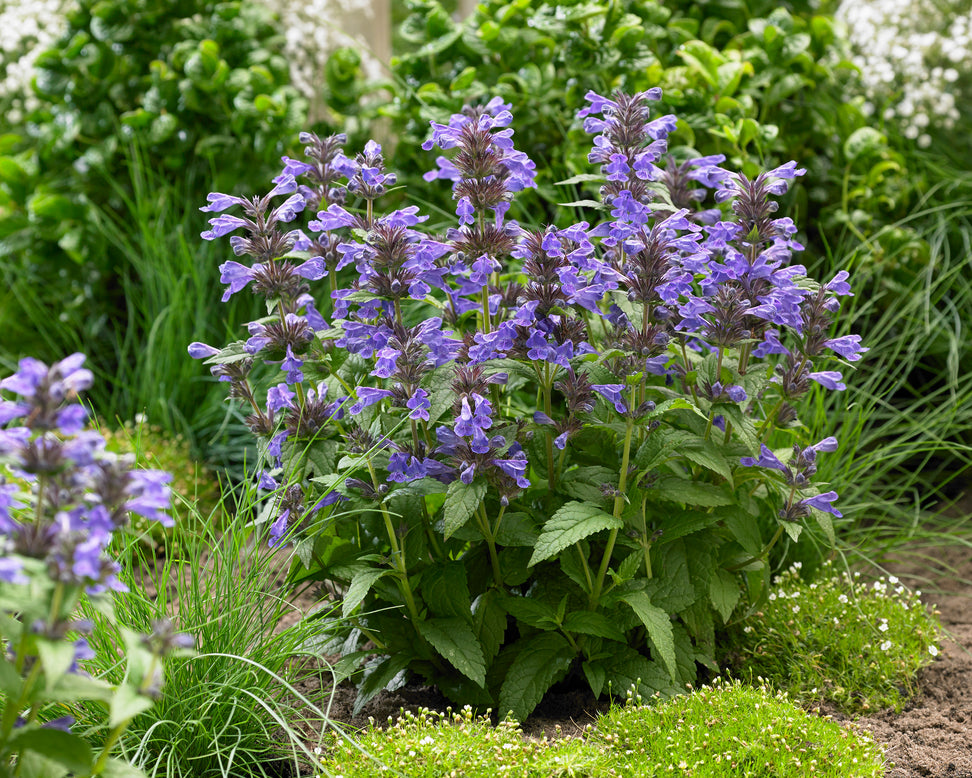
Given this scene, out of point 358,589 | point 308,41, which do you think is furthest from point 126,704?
point 308,41

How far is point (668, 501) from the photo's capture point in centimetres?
224

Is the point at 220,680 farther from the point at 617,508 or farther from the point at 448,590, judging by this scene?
the point at 617,508

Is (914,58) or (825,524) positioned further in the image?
(914,58)

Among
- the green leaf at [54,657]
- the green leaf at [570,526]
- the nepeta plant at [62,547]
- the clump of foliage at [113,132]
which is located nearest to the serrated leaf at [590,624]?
the green leaf at [570,526]

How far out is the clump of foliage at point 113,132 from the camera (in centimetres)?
409

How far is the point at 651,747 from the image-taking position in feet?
6.38

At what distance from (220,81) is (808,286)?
2873 millimetres

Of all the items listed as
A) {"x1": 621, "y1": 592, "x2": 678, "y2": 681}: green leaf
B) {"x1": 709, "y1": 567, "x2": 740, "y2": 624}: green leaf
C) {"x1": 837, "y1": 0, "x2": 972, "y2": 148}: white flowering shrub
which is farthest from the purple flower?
{"x1": 837, "y1": 0, "x2": 972, "y2": 148}: white flowering shrub

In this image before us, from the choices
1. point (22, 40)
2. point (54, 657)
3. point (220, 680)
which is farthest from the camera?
A: point (22, 40)

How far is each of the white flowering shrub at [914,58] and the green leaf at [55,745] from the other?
3840 mm

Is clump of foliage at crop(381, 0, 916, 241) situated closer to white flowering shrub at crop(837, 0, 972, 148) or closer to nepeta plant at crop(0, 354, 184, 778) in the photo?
white flowering shrub at crop(837, 0, 972, 148)

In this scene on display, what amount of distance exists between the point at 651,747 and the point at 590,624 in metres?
0.27

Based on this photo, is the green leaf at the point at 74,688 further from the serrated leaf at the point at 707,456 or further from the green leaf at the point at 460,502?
the serrated leaf at the point at 707,456

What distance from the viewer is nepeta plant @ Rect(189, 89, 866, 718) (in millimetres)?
1932
